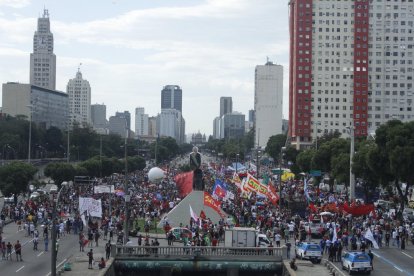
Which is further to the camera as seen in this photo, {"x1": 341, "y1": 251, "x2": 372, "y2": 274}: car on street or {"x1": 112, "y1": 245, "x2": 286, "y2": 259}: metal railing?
{"x1": 112, "y1": 245, "x2": 286, "y2": 259}: metal railing

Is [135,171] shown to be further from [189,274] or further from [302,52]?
[189,274]

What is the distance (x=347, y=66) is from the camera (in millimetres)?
159250

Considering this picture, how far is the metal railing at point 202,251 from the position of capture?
128 feet

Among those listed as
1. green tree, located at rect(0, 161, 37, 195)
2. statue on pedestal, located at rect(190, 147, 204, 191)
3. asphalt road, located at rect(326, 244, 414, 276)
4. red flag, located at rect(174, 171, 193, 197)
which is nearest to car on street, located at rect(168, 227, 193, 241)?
statue on pedestal, located at rect(190, 147, 204, 191)

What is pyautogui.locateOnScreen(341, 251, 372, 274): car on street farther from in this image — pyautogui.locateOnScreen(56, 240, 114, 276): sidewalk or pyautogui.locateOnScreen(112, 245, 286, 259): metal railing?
pyautogui.locateOnScreen(56, 240, 114, 276): sidewalk

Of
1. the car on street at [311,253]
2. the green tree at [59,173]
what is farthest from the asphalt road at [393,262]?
the green tree at [59,173]

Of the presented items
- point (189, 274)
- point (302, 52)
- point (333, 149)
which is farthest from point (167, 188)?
point (302, 52)

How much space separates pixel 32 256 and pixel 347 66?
411 feet

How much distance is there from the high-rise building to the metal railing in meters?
119

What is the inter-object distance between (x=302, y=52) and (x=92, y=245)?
114967 mm

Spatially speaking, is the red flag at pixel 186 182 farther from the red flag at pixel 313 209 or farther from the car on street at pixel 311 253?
the car on street at pixel 311 253

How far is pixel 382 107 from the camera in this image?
6225 inches

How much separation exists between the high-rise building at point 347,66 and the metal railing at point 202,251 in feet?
390

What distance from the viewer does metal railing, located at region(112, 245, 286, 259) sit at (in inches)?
1532
